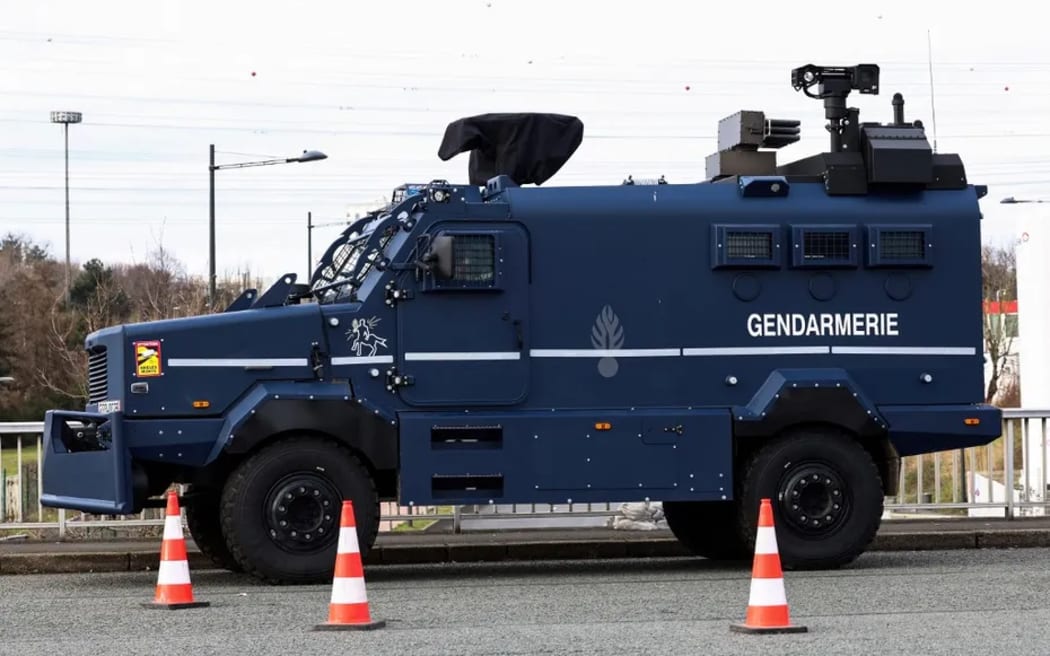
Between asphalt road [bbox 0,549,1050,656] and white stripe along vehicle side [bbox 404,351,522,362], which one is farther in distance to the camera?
white stripe along vehicle side [bbox 404,351,522,362]

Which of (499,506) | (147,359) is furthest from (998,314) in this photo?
(147,359)

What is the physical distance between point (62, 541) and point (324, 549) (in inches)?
169

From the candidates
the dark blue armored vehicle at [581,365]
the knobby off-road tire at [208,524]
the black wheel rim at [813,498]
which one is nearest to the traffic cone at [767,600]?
the dark blue armored vehicle at [581,365]

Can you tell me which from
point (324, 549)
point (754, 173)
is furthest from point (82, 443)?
point (754, 173)

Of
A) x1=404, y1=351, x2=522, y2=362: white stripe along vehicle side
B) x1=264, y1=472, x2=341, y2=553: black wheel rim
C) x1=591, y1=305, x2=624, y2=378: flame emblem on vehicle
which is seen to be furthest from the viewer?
x1=591, y1=305, x2=624, y2=378: flame emblem on vehicle

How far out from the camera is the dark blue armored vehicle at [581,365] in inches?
527

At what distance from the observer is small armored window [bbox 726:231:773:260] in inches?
559

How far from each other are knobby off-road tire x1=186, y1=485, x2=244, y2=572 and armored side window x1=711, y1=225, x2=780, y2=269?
4337mm

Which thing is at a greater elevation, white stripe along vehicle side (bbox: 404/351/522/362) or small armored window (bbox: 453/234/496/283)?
small armored window (bbox: 453/234/496/283)

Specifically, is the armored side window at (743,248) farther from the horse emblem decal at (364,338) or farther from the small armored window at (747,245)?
the horse emblem decal at (364,338)

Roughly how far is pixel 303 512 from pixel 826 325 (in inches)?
170

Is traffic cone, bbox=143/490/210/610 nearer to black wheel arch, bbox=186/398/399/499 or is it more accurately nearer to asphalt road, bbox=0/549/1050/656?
asphalt road, bbox=0/549/1050/656

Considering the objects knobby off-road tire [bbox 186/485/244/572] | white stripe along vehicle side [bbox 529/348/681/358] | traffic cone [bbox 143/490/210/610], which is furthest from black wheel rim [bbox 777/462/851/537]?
traffic cone [bbox 143/490/210/610]

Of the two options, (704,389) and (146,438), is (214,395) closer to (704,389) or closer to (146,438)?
(146,438)
